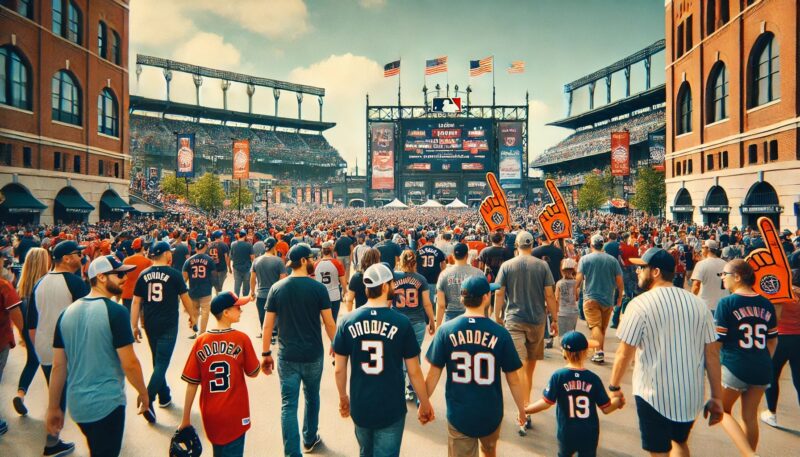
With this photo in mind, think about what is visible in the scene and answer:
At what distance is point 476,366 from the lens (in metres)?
3.37

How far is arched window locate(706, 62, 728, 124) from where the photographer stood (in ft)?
94.7

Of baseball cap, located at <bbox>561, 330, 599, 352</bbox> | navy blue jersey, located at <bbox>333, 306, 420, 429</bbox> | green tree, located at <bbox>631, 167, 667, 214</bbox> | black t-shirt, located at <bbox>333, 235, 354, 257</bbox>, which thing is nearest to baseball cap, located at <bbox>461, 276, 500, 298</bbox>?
navy blue jersey, located at <bbox>333, 306, 420, 429</bbox>

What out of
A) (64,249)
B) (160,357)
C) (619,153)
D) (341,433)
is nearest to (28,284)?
(64,249)

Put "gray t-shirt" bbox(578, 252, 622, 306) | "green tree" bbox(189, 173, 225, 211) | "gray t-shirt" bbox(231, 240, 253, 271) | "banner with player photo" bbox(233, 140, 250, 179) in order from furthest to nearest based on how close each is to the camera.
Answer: "green tree" bbox(189, 173, 225, 211) < "banner with player photo" bbox(233, 140, 250, 179) < "gray t-shirt" bbox(231, 240, 253, 271) < "gray t-shirt" bbox(578, 252, 622, 306)

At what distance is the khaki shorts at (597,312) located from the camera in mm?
7434

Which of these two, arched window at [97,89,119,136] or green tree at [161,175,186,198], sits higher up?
arched window at [97,89,119,136]

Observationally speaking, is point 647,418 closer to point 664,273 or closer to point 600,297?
point 664,273

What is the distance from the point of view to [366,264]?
6.45 metres

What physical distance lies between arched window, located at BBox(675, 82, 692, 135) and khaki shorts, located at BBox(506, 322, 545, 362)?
114 feet

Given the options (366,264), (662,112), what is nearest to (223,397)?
(366,264)

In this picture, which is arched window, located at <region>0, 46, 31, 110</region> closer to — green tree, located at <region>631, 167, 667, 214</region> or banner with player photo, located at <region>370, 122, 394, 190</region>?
green tree, located at <region>631, 167, 667, 214</region>

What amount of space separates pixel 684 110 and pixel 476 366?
38.5 metres

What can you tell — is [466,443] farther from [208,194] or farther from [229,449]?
[208,194]

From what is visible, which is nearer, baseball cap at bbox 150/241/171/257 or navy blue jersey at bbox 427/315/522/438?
navy blue jersey at bbox 427/315/522/438
